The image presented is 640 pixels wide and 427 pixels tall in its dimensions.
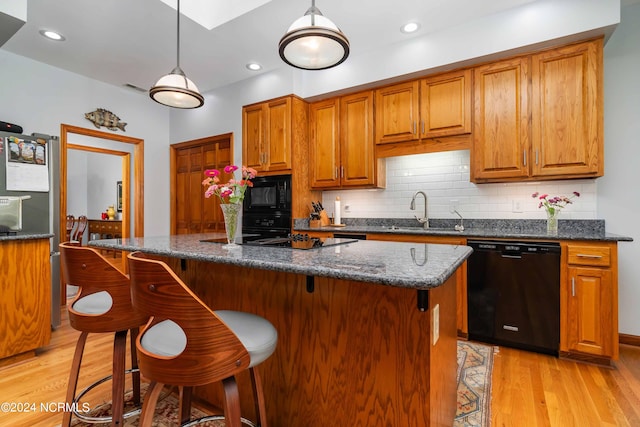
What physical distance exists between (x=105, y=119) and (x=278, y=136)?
2.30 meters

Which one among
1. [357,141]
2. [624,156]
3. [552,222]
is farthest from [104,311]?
[624,156]

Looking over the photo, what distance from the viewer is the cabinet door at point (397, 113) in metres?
3.29

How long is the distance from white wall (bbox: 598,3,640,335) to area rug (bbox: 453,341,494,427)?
4.28ft

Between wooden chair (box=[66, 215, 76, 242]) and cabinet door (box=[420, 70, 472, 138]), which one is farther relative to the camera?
wooden chair (box=[66, 215, 76, 242])

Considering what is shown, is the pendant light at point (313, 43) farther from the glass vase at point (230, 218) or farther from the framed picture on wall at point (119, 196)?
the framed picture on wall at point (119, 196)

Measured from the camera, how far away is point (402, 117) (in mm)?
3361

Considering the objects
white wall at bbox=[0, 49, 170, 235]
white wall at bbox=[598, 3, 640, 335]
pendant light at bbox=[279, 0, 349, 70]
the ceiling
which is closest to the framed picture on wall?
white wall at bbox=[0, 49, 170, 235]

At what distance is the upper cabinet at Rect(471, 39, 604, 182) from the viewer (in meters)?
2.54

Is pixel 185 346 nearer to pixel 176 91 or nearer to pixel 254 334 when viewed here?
pixel 254 334

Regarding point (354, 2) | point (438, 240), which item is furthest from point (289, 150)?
point (438, 240)

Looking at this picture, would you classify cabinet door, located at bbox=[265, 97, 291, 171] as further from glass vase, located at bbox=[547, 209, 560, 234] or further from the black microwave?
glass vase, located at bbox=[547, 209, 560, 234]

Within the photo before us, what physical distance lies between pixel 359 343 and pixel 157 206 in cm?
442

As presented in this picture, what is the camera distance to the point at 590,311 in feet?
7.65

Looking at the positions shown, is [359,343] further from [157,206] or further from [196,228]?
[157,206]
